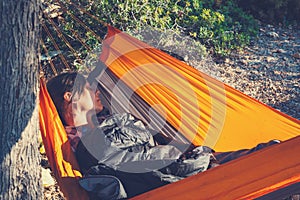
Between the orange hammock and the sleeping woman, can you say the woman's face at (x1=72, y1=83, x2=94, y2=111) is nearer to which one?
the sleeping woman

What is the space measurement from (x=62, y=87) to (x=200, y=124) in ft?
2.44

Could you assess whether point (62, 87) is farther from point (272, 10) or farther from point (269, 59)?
point (272, 10)

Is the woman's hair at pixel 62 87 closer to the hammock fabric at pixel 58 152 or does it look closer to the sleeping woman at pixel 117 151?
the sleeping woman at pixel 117 151

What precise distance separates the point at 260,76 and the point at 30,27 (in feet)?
8.60

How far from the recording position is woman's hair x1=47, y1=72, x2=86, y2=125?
2.85 metres

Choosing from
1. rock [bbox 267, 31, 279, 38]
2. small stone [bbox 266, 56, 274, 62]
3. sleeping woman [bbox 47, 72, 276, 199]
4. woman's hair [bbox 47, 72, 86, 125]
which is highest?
woman's hair [bbox 47, 72, 86, 125]

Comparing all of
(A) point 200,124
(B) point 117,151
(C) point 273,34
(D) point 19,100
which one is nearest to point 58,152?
(B) point 117,151

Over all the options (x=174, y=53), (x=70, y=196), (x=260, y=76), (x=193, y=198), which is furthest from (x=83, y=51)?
(x=193, y=198)

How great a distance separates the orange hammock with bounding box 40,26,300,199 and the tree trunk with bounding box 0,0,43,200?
246mm

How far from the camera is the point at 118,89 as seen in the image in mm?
3098

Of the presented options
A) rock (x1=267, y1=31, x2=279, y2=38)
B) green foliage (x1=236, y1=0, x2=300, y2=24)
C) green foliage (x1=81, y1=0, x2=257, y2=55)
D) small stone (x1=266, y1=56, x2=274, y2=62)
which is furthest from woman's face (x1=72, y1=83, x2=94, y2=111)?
green foliage (x1=236, y1=0, x2=300, y2=24)

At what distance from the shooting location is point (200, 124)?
2873 mm

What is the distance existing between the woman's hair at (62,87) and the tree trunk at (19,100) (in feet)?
2.27

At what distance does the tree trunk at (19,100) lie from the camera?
76.9 inches
